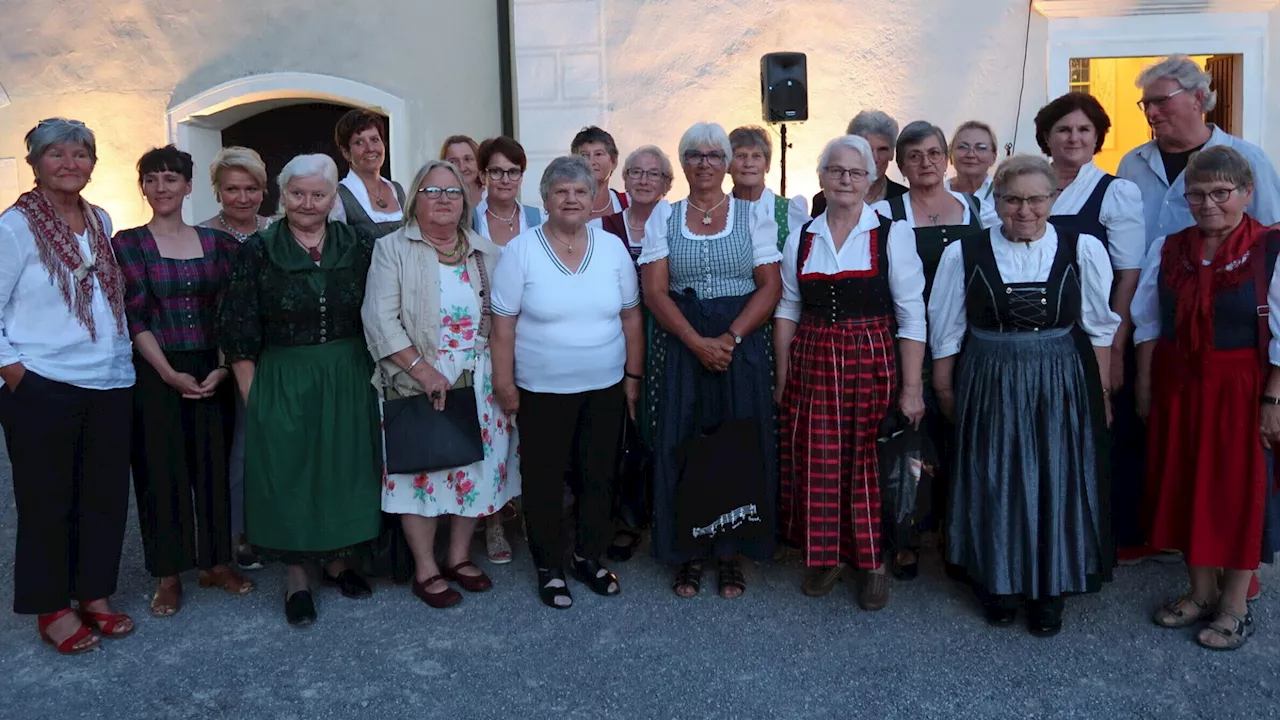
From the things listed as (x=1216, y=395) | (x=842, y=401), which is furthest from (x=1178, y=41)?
(x=842, y=401)

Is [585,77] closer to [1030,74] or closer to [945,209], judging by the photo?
[1030,74]

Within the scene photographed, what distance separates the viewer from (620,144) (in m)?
7.05

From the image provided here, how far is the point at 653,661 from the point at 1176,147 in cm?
266

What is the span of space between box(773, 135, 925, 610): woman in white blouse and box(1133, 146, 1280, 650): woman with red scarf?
813 millimetres

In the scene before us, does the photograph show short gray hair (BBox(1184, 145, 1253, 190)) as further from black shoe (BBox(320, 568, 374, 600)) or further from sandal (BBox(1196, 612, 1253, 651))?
black shoe (BBox(320, 568, 374, 600))

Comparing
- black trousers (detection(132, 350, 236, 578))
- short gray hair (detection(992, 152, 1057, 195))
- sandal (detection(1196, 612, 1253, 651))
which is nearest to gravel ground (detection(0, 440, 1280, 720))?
sandal (detection(1196, 612, 1253, 651))

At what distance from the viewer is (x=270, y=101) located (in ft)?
25.2

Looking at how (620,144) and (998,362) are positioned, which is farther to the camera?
(620,144)

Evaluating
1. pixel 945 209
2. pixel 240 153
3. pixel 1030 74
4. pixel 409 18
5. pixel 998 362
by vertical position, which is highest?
pixel 409 18

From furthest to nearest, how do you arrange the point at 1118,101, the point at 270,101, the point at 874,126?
the point at 1118,101
the point at 270,101
the point at 874,126

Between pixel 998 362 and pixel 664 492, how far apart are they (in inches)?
49.4

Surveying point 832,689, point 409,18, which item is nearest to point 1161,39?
point 409,18

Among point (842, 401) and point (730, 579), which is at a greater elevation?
point (842, 401)

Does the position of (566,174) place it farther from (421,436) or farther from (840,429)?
(840,429)
